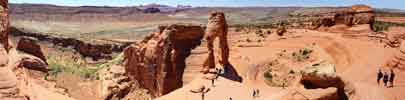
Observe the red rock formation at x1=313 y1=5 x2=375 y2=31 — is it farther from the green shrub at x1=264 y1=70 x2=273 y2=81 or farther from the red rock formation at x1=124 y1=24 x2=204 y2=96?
the red rock formation at x1=124 y1=24 x2=204 y2=96

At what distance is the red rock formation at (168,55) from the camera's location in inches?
1151

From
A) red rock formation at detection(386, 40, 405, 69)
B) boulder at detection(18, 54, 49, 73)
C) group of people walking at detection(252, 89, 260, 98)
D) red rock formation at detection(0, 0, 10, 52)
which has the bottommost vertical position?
boulder at detection(18, 54, 49, 73)

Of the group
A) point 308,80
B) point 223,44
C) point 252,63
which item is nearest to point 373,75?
point 308,80

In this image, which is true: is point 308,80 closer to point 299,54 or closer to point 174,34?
point 174,34

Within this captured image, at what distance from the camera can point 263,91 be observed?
24.4 meters

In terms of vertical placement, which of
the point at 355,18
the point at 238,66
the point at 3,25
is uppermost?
the point at 3,25

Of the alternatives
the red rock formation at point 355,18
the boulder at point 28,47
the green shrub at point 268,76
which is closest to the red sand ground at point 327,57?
the green shrub at point 268,76

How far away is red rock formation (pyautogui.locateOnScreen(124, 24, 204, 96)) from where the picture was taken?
95.9 ft

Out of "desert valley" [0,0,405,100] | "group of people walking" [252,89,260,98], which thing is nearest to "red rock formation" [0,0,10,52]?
"desert valley" [0,0,405,100]

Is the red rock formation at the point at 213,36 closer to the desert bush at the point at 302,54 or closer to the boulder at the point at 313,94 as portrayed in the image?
the desert bush at the point at 302,54

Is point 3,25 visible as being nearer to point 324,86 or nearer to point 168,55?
point 324,86

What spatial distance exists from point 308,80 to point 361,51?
15529 millimetres

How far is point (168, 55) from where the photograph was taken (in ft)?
A: 96.0

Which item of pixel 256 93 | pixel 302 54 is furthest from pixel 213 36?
pixel 302 54
